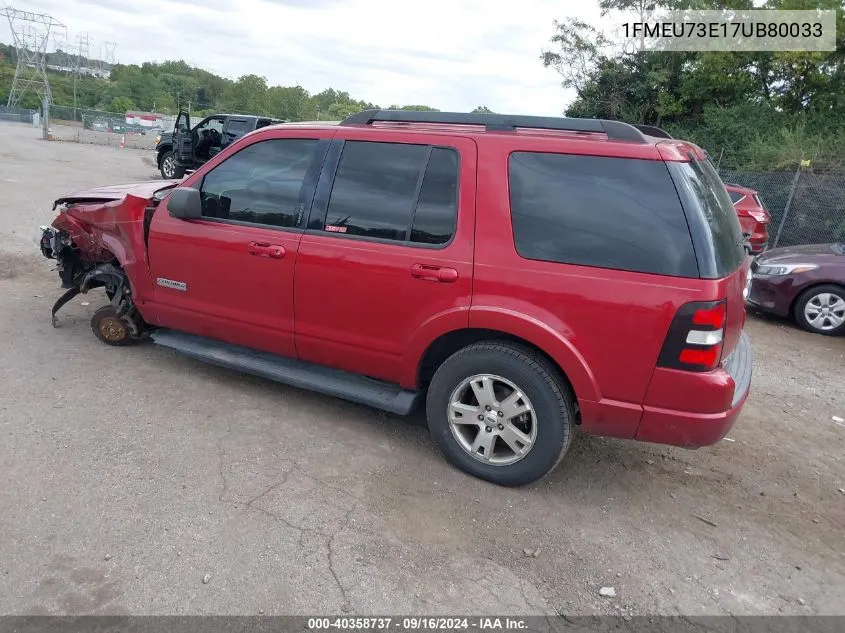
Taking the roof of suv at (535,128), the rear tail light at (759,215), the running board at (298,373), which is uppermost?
the roof of suv at (535,128)

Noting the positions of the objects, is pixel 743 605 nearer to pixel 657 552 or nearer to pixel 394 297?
pixel 657 552

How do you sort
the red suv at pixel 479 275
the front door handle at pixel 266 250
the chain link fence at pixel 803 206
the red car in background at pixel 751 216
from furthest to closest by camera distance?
the chain link fence at pixel 803 206, the red car in background at pixel 751 216, the front door handle at pixel 266 250, the red suv at pixel 479 275

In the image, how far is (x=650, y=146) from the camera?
3051mm

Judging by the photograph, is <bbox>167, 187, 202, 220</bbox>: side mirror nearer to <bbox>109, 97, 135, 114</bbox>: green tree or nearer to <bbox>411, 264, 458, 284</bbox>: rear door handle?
<bbox>411, 264, 458, 284</bbox>: rear door handle

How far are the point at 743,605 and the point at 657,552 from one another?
423mm

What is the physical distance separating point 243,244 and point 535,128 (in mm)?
1974

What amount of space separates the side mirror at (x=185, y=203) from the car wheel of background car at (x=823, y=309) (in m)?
6.94

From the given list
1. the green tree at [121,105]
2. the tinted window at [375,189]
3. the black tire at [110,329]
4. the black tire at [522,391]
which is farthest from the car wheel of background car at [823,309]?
the green tree at [121,105]

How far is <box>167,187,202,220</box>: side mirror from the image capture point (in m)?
4.11

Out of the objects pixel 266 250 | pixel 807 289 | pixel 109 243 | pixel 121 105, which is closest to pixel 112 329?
pixel 109 243

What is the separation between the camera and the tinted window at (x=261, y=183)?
394 cm

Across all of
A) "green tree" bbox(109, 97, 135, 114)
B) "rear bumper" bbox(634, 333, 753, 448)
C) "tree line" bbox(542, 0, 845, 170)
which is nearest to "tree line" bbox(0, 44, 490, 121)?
"green tree" bbox(109, 97, 135, 114)

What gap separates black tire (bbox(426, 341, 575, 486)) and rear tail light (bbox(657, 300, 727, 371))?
0.56m

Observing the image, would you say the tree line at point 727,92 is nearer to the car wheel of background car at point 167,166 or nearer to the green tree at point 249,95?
the car wheel of background car at point 167,166
